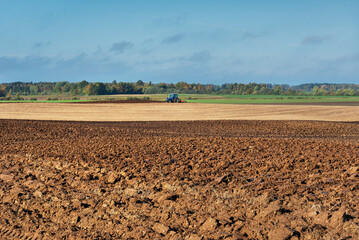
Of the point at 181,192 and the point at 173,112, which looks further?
the point at 173,112

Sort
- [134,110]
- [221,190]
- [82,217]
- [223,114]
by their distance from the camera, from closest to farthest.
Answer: [82,217], [221,190], [223,114], [134,110]

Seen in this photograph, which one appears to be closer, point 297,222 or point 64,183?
point 297,222

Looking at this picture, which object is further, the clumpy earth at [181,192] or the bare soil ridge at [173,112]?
the bare soil ridge at [173,112]

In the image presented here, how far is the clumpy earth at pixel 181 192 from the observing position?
21.2 ft

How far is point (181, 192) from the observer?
8.36 metres

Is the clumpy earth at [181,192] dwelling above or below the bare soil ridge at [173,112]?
above

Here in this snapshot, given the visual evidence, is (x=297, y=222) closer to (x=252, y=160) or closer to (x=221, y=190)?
(x=221, y=190)

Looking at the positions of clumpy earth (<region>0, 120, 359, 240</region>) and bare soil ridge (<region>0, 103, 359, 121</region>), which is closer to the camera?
clumpy earth (<region>0, 120, 359, 240</region>)

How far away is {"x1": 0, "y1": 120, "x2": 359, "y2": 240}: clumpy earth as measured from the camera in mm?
6477

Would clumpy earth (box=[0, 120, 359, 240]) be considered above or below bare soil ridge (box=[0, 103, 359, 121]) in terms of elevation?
above

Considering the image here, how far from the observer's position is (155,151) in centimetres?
1330

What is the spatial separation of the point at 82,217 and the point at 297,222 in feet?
12.0

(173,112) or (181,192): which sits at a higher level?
(181,192)

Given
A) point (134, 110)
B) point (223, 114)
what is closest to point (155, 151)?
point (223, 114)
